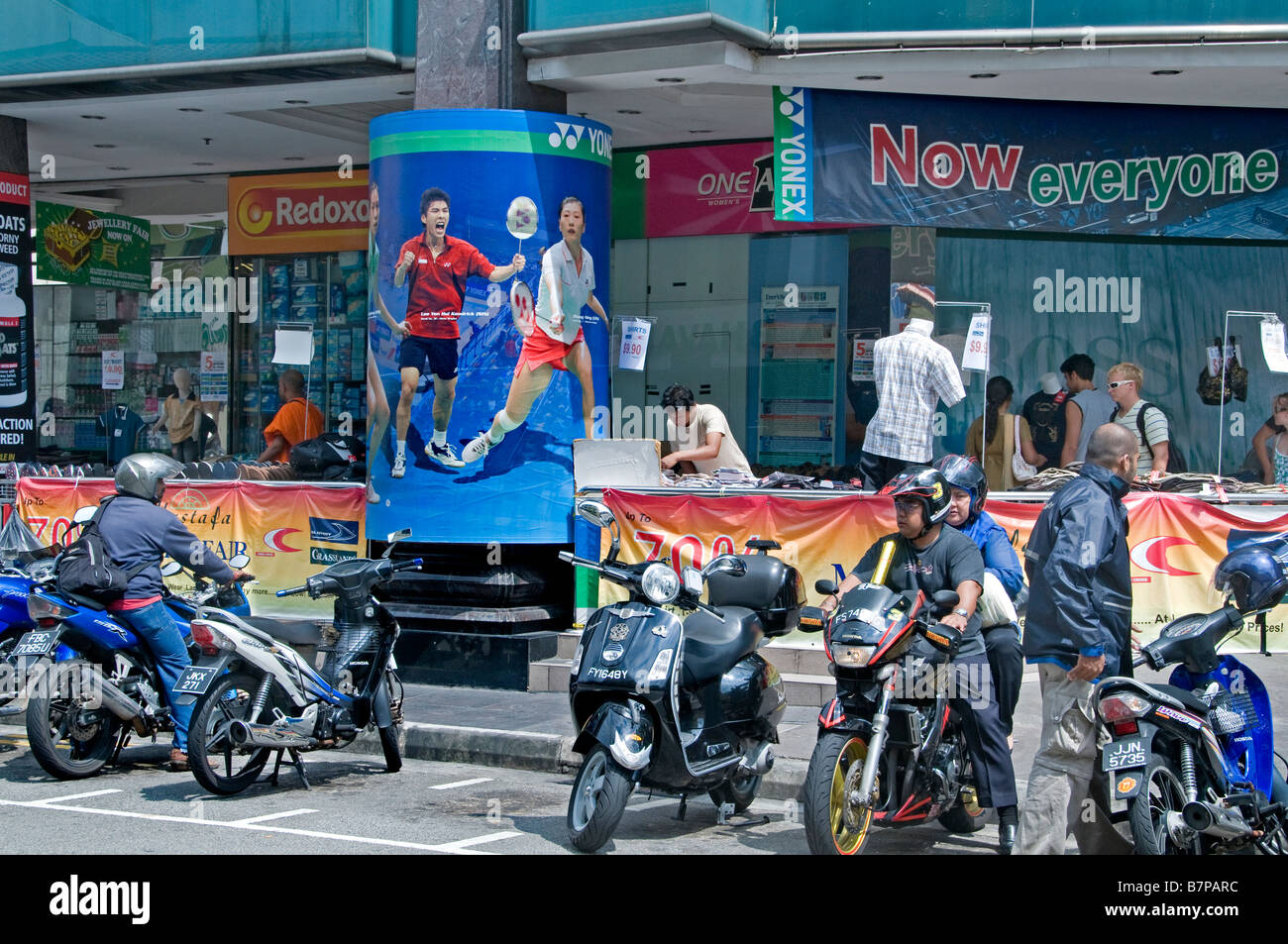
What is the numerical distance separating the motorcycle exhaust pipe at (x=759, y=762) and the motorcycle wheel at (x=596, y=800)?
87cm

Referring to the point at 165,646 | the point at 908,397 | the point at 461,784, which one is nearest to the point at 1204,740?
the point at 461,784

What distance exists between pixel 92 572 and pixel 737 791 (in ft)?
12.6

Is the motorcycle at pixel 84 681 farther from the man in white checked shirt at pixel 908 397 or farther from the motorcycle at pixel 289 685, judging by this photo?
the man in white checked shirt at pixel 908 397

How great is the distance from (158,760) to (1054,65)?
25.5 ft

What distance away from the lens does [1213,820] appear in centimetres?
555

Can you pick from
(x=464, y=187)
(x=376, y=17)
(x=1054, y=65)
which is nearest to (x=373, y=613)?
(x=464, y=187)

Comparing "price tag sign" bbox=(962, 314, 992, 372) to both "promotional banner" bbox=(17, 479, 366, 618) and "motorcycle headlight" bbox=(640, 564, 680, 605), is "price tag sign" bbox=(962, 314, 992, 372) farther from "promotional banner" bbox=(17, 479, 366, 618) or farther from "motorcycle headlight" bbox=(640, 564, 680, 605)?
"motorcycle headlight" bbox=(640, 564, 680, 605)

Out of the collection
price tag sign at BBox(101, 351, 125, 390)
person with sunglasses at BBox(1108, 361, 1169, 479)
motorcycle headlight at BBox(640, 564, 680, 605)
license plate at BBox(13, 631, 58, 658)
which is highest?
price tag sign at BBox(101, 351, 125, 390)

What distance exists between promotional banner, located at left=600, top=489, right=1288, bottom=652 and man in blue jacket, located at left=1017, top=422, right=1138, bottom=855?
12.1ft

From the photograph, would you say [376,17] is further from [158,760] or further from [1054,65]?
[158,760]

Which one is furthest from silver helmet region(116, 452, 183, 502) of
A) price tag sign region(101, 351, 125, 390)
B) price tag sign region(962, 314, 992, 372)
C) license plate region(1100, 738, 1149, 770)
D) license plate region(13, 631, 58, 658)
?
price tag sign region(101, 351, 125, 390)

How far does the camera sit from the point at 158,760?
907cm

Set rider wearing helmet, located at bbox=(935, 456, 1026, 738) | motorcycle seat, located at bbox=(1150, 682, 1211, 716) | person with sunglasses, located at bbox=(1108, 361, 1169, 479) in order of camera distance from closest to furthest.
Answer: motorcycle seat, located at bbox=(1150, 682, 1211, 716) → rider wearing helmet, located at bbox=(935, 456, 1026, 738) → person with sunglasses, located at bbox=(1108, 361, 1169, 479)

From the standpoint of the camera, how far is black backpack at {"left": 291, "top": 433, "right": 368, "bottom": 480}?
13508 mm
